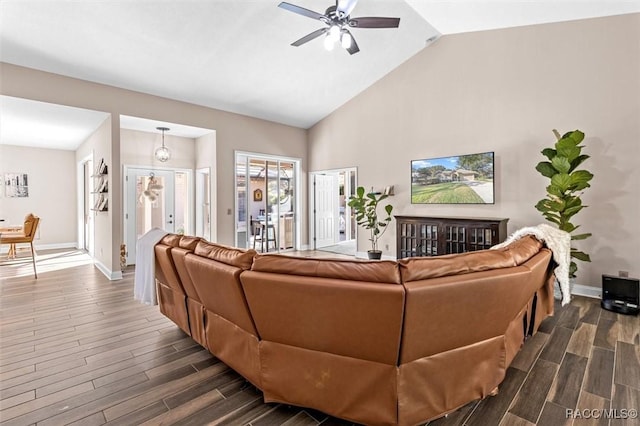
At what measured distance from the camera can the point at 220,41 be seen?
13.9ft


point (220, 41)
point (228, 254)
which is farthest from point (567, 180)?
point (220, 41)

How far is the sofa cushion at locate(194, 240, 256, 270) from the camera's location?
1.86m

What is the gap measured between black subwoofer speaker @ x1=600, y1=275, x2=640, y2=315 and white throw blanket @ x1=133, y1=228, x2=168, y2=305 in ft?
16.4

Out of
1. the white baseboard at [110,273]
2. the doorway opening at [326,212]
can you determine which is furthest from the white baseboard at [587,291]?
the white baseboard at [110,273]

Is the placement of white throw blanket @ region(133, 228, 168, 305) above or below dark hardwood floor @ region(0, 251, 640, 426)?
above

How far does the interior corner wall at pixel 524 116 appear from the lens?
3811mm

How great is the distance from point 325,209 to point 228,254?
6259 mm

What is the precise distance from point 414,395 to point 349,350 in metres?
0.43

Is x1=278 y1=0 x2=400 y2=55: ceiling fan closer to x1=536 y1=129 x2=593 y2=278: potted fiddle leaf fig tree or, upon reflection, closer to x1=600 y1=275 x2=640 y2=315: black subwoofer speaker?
x1=536 y1=129 x2=593 y2=278: potted fiddle leaf fig tree

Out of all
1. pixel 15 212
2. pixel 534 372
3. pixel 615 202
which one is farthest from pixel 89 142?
pixel 615 202

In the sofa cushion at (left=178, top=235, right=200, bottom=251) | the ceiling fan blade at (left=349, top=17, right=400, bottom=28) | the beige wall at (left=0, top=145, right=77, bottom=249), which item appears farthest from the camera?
the beige wall at (left=0, top=145, right=77, bottom=249)

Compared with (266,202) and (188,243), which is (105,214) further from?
(188,243)

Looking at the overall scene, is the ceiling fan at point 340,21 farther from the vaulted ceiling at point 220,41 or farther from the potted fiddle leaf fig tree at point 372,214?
the potted fiddle leaf fig tree at point 372,214

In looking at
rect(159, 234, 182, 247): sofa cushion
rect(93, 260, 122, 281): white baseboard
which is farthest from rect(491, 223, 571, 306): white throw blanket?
rect(93, 260, 122, 281): white baseboard
